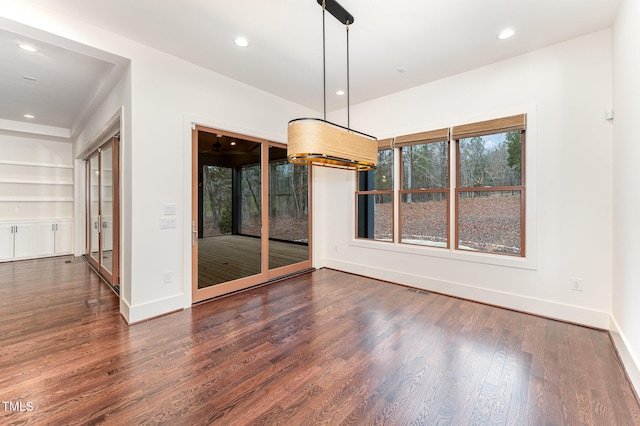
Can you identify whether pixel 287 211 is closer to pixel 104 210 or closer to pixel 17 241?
pixel 104 210

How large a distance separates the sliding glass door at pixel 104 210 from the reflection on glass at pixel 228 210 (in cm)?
129

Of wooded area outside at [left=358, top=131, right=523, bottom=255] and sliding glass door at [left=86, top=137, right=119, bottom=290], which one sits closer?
wooded area outside at [left=358, top=131, right=523, bottom=255]

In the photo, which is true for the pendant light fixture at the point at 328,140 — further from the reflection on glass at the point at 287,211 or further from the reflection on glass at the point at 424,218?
the reflection on glass at the point at 287,211

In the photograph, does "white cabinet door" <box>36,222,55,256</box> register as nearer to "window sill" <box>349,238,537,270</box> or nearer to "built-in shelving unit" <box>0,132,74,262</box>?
"built-in shelving unit" <box>0,132,74,262</box>

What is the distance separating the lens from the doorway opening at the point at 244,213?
374 centimetres

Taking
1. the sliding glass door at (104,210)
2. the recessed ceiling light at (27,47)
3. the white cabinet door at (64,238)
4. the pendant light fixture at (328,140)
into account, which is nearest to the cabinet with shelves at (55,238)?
the white cabinet door at (64,238)

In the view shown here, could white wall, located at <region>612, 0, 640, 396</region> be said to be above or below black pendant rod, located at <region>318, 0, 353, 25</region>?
below

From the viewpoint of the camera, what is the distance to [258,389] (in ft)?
6.45

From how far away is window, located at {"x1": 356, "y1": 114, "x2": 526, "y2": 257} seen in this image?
137 inches

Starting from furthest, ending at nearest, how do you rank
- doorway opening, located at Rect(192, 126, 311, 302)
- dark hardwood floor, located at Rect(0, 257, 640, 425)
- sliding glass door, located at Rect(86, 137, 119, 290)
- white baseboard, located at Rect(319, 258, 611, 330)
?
sliding glass door, located at Rect(86, 137, 119, 290), doorway opening, located at Rect(192, 126, 311, 302), white baseboard, located at Rect(319, 258, 611, 330), dark hardwood floor, located at Rect(0, 257, 640, 425)

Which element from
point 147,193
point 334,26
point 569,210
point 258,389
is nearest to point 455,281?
point 569,210

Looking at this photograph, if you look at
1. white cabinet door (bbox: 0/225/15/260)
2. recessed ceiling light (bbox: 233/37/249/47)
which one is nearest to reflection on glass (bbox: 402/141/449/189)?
recessed ceiling light (bbox: 233/37/249/47)

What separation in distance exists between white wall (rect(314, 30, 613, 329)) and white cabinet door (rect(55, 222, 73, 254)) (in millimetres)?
7614

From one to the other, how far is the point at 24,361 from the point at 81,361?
1.59 ft
